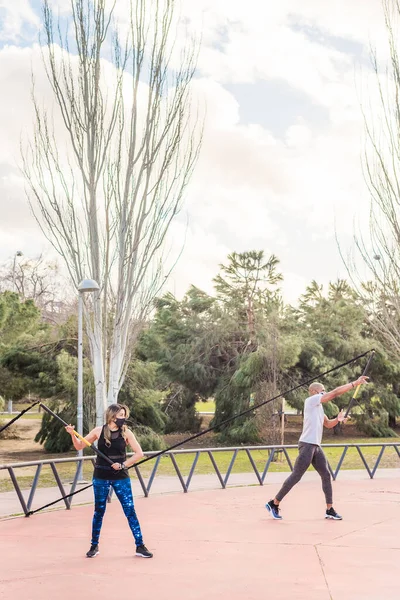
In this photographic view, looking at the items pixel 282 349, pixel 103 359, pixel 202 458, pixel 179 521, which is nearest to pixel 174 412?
pixel 282 349

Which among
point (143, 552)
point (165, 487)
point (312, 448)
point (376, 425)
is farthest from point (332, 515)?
point (376, 425)

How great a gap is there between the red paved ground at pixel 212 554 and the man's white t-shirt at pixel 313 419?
43.5 inches

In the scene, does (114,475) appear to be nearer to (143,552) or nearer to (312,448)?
(143,552)

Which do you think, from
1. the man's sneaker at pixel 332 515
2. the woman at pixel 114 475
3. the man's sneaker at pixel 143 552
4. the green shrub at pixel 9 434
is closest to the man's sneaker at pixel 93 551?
the woman at pixel 114 475

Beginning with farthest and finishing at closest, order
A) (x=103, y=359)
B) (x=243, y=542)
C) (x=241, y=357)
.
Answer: (x=241, y=357)
(x=103, y=359)
(x=243, y=542)

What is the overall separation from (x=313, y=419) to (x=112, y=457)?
3549mm

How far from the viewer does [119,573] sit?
7.56 m

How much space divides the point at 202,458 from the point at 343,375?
1102 centimetres

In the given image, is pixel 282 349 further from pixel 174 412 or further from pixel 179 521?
pixel 179 521

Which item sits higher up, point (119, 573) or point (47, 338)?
point (47, 338)

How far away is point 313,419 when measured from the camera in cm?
1088

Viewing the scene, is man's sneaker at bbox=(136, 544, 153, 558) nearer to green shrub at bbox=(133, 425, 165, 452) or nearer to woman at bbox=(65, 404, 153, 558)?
woman at bbox=(65, 404, 153, 558)

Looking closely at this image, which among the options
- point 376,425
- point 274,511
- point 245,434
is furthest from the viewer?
point 376,425

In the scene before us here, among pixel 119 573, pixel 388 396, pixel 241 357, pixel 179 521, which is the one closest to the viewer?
pixel 119 573
